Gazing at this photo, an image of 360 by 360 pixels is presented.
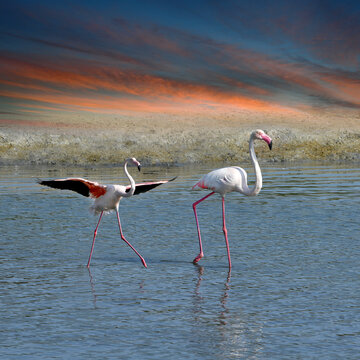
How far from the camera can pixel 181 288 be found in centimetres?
987

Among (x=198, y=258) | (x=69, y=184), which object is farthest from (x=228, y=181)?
(x=69, y=184)

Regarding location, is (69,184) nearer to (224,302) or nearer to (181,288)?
(181,288)

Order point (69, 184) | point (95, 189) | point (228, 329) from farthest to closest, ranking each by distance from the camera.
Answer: point (95, 189) < point (69, 184) < point (228, 329)

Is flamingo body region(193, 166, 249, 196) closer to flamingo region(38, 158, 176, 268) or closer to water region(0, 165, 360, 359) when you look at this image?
flamingo region(38, 158, 176, 268)

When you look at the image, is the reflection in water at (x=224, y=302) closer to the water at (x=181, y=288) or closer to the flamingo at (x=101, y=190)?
the water at (x=181, y=288)

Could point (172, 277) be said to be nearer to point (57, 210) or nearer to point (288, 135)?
point (57, 210)

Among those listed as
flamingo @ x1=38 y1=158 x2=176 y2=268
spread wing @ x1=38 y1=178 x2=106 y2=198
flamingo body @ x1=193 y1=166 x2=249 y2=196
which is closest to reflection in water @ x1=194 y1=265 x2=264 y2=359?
flamingo body @ x1=193 y1=166 x2=249 y2=196

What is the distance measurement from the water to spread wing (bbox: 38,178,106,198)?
1.30m

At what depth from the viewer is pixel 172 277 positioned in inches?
420

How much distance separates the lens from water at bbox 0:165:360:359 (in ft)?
23.4

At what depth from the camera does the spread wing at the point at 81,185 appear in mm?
12250

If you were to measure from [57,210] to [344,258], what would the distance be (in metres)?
11.7

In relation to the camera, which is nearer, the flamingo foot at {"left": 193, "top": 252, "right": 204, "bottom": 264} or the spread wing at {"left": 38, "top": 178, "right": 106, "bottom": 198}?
the flamingo foot at {"left": 193, "top": 252, "right": 204, "bottom": 264}

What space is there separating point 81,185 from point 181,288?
3624mm
